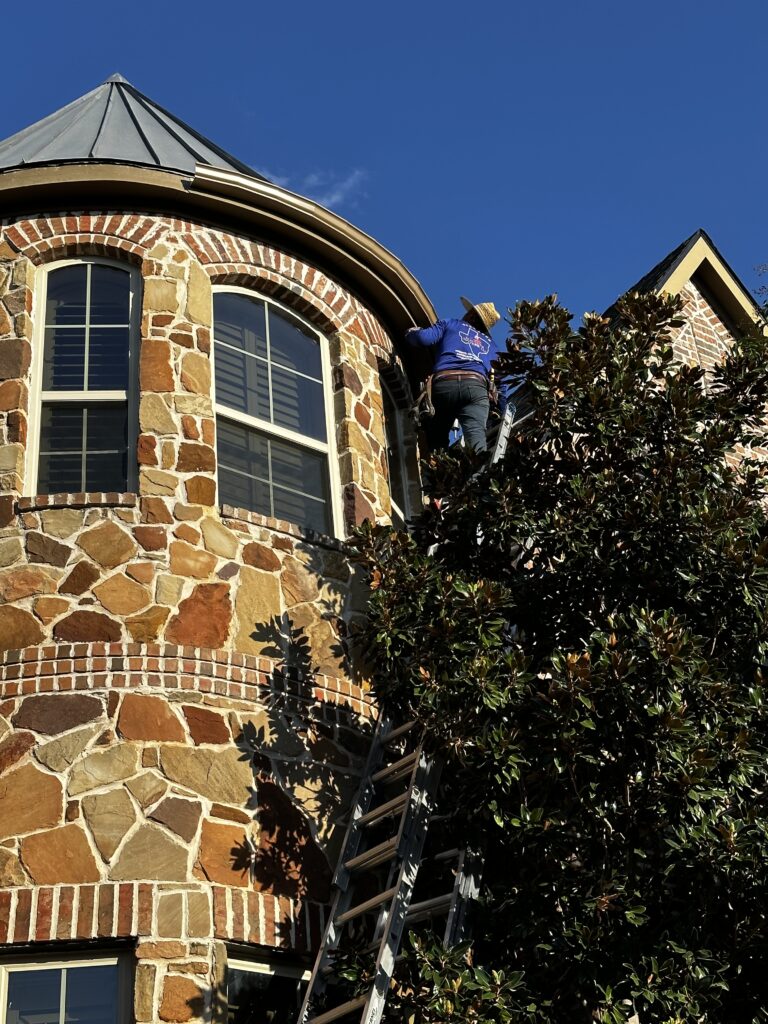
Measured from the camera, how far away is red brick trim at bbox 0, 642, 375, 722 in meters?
9.42

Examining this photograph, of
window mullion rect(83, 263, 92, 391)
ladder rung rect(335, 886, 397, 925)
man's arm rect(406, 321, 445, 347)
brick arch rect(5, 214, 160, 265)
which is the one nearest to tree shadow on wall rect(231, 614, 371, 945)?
ladder rung rect(335, 886, 397, 925)

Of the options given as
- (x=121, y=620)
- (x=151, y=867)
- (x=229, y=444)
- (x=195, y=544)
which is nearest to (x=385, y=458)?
(x=229, y=444)

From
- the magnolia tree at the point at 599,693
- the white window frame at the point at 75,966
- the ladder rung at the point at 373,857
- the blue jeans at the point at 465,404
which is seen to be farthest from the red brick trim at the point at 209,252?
the white window frame at the point at 75,966

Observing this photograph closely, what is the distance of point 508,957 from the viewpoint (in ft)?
27.0

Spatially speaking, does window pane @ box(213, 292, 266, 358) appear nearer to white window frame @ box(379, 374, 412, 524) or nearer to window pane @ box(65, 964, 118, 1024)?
white window frame @ box(379, 374, 412, 524)

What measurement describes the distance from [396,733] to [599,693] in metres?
1.88

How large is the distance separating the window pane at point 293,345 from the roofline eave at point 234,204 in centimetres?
67

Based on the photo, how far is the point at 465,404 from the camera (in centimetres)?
1234

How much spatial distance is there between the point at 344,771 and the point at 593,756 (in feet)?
7.46

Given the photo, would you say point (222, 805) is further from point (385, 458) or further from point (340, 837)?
point (385, 458)

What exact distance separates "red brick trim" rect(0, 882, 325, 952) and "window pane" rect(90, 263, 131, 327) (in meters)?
4.40

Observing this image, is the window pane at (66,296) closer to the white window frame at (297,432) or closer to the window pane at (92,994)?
the white window frame at (297,432)

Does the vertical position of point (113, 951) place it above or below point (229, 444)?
below

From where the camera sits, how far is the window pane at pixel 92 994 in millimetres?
8398
